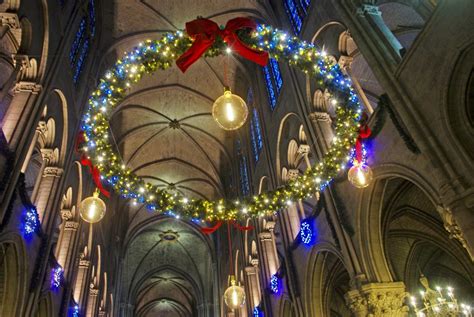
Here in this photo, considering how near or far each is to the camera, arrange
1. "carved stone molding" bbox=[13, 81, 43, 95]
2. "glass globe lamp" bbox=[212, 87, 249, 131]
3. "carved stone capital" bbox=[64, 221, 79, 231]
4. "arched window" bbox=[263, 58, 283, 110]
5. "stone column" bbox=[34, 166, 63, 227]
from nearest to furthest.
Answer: "glass globe lamp" bbox=[212, 87, 249, 131]
"carved stone molding" bbox=[13, 81, 43, 95]
"stone column" bbox=[34, 166, 63, 227]
"carved stone capital" bbox=[64, 221, 79, 231]
"arched window" bbox=[263, 58, 283, 110]

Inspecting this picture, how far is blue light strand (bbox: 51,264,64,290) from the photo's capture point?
39.1 feet

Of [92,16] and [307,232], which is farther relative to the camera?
[92,16]

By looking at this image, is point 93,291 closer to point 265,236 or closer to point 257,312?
point 257,312

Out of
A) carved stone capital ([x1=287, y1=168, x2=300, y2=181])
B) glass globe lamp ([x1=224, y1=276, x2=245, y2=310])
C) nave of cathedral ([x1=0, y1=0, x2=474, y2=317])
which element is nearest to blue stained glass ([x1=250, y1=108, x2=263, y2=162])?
nave of cathedral ([x1=0, y1=0, x2=474, y2=317])

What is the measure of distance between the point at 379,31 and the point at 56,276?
36.4ft

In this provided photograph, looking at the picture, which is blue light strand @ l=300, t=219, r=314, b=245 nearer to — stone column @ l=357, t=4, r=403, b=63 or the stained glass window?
stone column @ l=357, t=4, r=403, b=63

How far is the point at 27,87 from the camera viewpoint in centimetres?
1027

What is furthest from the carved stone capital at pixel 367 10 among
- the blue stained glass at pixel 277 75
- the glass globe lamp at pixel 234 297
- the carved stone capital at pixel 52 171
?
the carved stone capital at pixel 52 171

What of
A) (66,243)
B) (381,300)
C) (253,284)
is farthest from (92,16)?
(381,300)

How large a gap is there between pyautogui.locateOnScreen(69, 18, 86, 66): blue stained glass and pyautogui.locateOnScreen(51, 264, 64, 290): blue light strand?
6855mm

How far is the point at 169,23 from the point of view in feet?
61.3

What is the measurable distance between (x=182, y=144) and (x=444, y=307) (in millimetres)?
17586

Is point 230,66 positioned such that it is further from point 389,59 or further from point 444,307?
point 444,307

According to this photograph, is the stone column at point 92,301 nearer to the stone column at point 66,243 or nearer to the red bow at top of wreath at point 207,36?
the stone column at point 66,243
